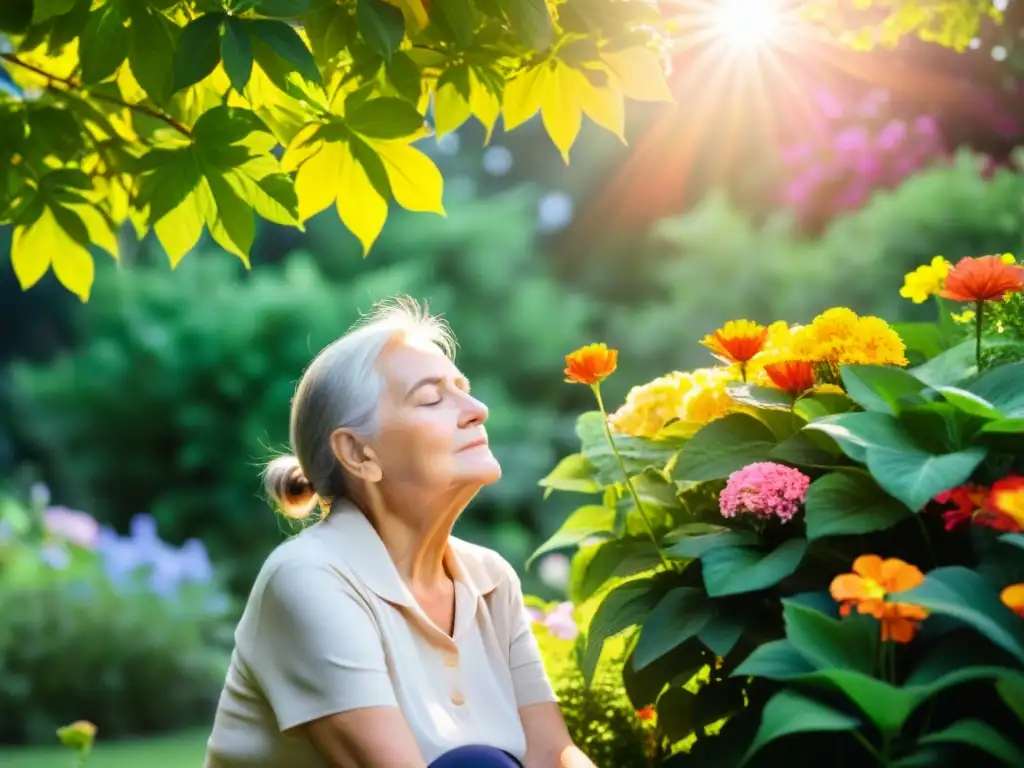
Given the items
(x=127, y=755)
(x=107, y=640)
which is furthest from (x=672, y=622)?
(x=107, y=640)

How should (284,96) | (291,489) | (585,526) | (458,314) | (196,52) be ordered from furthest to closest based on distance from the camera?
(458,314) → (585,526) → (284,96) → (291,489) → (196,52)

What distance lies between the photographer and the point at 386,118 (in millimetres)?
1698

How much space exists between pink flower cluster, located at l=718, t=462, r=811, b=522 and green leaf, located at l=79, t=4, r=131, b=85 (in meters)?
1.01

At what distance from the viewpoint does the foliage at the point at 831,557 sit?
1.36 meters

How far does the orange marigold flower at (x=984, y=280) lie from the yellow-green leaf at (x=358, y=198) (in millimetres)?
803

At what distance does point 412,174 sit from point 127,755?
11.5 ft

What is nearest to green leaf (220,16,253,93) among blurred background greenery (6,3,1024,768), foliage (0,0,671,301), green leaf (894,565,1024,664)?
foliage (0,0,671,301)

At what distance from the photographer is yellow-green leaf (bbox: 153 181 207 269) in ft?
6.61

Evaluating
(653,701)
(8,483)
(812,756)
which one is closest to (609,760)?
(653,701)

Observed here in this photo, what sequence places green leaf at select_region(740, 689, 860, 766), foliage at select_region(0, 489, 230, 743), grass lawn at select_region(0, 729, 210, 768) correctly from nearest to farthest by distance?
green leaf at select_region(740, 689, 860, 766)
grass lawn at select_region(0, 729, 210, 768)
foliage at select_region(0, 489, 230, 743)

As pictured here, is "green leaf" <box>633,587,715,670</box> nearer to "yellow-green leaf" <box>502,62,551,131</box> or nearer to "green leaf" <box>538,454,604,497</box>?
"green leaf" <box>538,454,604,497</box>

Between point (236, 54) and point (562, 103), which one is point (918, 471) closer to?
point (562, 103)

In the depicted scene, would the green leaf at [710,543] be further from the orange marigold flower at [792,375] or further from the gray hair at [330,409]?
the gray hair at [330,409]

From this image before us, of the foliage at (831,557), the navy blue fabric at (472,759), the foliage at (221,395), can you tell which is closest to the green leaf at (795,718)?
the foliage at (831,557)
